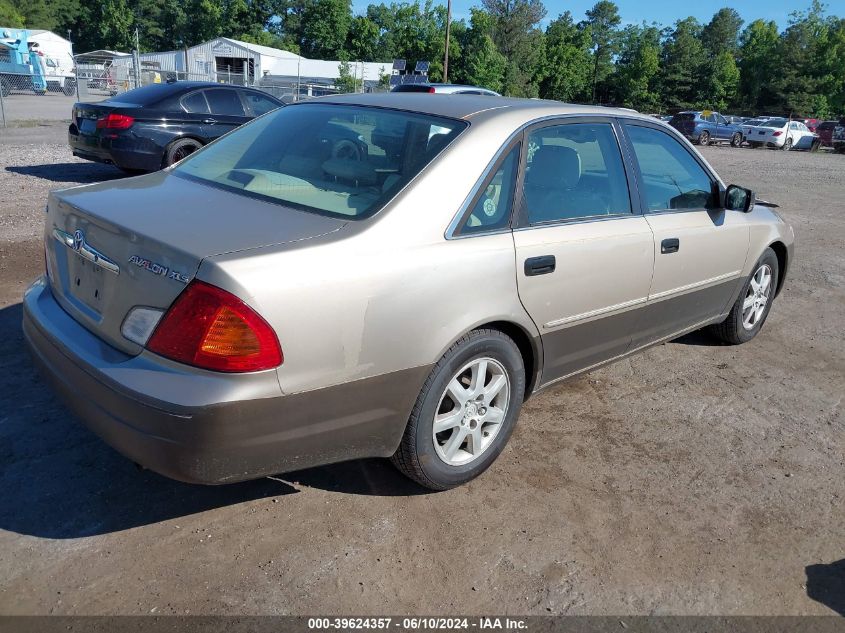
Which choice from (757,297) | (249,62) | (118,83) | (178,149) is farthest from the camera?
(249,62)

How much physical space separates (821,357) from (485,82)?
174 ft

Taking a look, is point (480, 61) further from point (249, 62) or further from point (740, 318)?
point (740, 318)

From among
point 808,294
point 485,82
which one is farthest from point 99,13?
point 808,294

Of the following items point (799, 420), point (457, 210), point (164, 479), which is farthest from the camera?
point (799, 420)

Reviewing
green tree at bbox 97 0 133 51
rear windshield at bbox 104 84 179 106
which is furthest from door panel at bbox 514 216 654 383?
green tree at bbox 97 0 133 51

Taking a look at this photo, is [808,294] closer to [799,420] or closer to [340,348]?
[799,420]

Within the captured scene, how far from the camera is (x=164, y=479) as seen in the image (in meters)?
3.09

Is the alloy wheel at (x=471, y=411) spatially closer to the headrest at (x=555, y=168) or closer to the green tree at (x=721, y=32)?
the headrest at (x=555, y=168)

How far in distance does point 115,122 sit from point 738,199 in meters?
7.87

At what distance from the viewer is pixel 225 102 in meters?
10.1

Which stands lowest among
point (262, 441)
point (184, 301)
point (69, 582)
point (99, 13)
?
point (69, 582)

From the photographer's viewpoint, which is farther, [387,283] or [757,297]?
[757,297]

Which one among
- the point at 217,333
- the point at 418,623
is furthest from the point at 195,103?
the point at 418,623

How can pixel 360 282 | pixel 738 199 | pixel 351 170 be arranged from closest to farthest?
pixel 360 282
pixel 351 170
pixel 738 199
